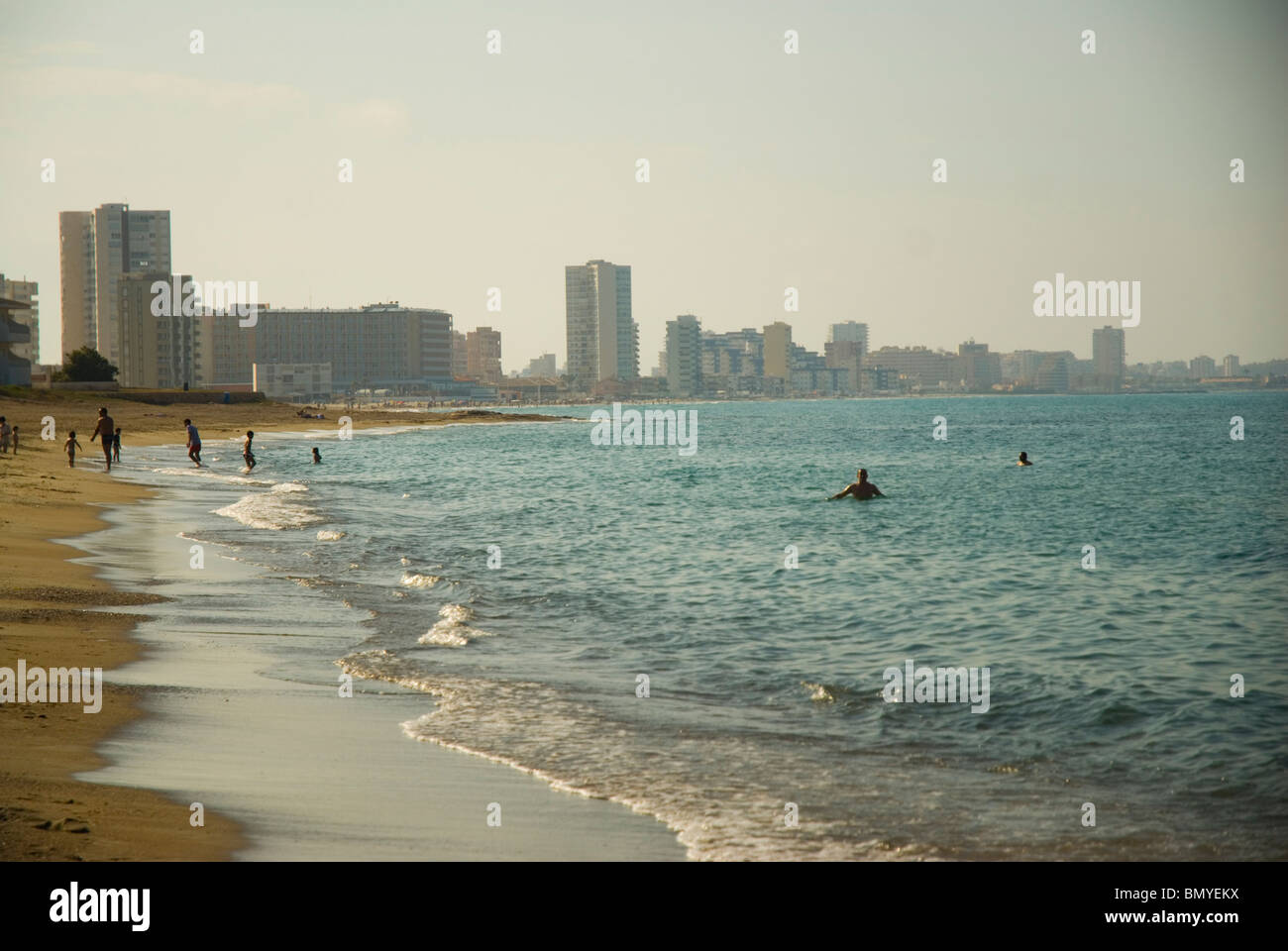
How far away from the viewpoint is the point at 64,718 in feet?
31.2

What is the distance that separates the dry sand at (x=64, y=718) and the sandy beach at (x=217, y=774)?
0.02 m

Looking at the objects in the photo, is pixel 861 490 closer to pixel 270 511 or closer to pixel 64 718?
pixel 270 511

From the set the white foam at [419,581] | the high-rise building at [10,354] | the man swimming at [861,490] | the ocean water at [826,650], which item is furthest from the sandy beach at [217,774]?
the high-rise building at [10,354]

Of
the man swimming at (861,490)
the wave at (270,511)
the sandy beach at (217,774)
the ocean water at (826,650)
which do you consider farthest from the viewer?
the man swimming at (861,490)

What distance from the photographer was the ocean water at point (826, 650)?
835cm

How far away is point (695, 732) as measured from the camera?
34.3ft

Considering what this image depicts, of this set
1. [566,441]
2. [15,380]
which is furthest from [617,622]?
[566,441]

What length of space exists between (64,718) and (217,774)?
2.01 metres

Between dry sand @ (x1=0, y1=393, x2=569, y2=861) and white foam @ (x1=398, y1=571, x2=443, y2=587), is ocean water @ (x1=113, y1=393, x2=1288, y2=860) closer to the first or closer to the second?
white foam @ (x1=398, y1=571, x2=443, y2=587)

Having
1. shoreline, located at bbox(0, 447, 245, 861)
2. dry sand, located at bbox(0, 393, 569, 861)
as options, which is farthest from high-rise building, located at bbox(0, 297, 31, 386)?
shoreline, located at bbox(0, 447, 245, 861)

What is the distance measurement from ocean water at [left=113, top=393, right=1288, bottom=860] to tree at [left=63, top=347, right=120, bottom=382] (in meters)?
79.2

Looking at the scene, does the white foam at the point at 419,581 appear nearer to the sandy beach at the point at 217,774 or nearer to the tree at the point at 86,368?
the sandy beach at the point at 217,774

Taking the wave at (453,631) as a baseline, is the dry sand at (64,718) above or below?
above
